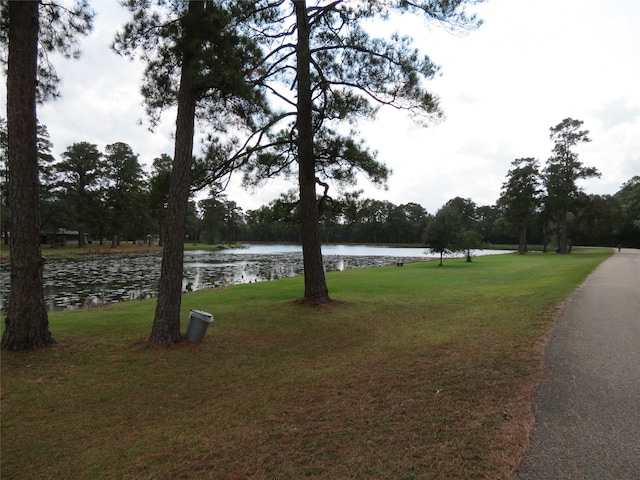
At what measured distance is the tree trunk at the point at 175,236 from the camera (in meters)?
6.26

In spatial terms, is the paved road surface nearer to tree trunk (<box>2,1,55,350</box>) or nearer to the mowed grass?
the mowed grass

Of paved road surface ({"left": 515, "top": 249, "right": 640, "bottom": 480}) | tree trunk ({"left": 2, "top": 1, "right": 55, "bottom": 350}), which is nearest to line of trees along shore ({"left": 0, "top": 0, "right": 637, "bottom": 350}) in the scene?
tree trunk ({"left": 2, "top": 1, "right": 55, "bottom": 350})

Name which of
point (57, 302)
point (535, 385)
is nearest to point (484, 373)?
point (535, 385)

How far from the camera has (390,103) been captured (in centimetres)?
924

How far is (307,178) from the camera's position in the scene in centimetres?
1029

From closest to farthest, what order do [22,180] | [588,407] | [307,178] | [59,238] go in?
[588,407]
[22,180]
[307,178]
[59,238]

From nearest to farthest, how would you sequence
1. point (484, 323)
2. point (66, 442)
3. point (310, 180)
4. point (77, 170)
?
point (66, 442), point (484, 323), point (310, 180), point (77, 170)

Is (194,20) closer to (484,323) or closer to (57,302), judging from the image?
(484,323)

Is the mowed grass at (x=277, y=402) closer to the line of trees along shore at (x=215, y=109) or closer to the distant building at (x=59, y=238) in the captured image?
the line of trees along shore at (x=215, y=109)

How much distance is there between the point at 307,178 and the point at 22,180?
6.24 m

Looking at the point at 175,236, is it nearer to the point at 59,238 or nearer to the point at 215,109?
the point at 215,109

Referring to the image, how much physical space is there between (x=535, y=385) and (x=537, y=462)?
1541 millimetres

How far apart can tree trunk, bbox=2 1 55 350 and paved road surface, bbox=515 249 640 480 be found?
20.5 ft

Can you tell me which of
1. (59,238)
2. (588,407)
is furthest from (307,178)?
(59,238)
